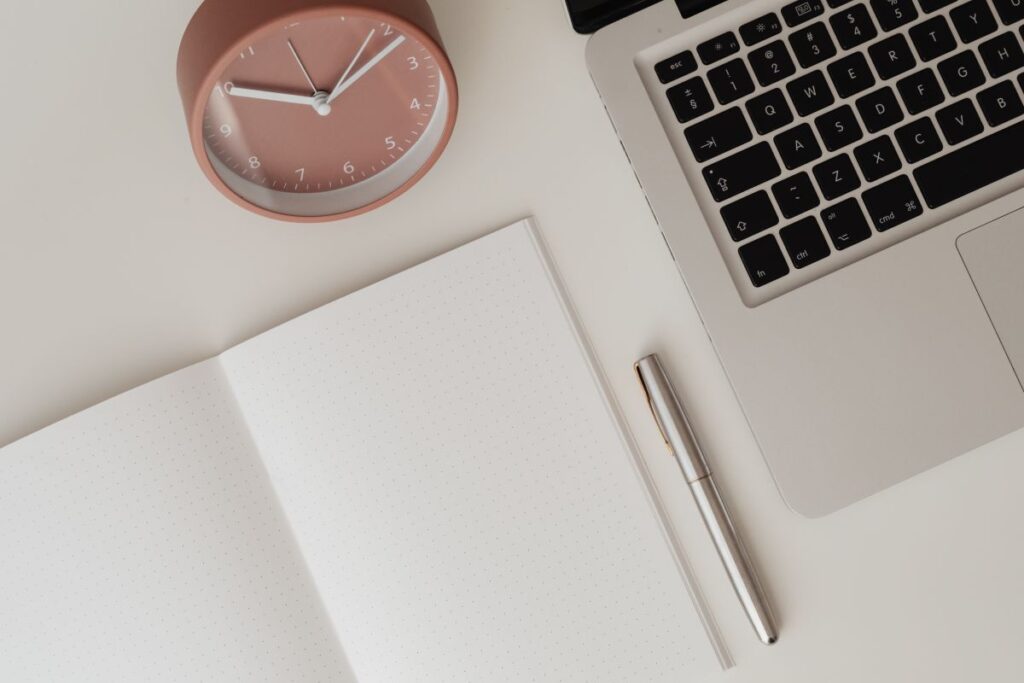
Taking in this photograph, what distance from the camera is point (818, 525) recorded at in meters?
0.57

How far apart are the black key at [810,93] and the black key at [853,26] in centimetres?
3

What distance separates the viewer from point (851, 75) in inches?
20.4

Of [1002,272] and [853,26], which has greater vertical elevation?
[853,26]

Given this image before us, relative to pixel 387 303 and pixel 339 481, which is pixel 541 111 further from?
pixel 339 481

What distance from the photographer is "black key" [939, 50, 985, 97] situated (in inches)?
20.4

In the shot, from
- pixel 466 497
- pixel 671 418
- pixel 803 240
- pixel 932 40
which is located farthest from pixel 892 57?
pixel 466 497

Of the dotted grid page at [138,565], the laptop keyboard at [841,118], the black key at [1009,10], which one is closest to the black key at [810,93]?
the laptop keyboard at [841,118]

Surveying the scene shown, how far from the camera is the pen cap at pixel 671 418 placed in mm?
557

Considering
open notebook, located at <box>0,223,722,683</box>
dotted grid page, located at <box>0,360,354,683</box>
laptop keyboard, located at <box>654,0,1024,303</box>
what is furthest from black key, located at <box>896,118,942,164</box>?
dotted grid page, located at <box>0,360,354,683</box>

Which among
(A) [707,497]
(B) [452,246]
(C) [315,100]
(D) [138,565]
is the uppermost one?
(C) [315,100]

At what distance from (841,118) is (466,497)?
343mm

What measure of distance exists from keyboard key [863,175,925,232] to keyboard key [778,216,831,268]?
0.12ft

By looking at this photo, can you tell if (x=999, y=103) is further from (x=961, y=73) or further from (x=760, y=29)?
(x=760, y=29)

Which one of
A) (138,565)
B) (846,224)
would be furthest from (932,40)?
(138,565)
